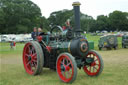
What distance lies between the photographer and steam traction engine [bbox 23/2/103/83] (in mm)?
4918

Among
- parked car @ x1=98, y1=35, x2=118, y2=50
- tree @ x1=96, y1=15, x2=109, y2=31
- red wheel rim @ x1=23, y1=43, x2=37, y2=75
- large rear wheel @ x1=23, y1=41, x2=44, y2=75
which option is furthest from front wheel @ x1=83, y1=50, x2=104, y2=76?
tree @ x1=96, y1=15, x2=109, y2=31

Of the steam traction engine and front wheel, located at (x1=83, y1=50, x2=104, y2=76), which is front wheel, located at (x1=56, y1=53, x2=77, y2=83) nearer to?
the steam traction engine

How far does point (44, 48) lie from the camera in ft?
19.8

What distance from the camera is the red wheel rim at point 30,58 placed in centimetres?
605

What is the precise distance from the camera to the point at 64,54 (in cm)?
477

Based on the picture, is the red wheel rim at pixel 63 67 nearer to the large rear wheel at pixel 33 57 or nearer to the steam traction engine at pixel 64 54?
the steam traction engine at pixel 64 54

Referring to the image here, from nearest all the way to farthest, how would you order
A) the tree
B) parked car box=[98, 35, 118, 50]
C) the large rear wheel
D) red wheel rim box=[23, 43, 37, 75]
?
1. the large rear wheel
2. red wheel rim box=[23, 43, 37, 75]
3. parked car box=[98, 35, 118, 50]
4. the tree

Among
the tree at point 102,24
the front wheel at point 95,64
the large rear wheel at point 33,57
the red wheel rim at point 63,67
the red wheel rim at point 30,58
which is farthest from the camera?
the tree at point 102,24

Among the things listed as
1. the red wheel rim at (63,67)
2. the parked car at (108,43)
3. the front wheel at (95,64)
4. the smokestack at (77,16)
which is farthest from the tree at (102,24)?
the red wheel rim at (63,67)

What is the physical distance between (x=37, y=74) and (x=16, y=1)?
50.9 m

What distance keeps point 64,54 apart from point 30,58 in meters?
1.85

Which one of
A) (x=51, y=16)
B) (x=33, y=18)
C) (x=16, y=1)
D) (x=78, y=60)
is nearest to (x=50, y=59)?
(x=78, y=60)

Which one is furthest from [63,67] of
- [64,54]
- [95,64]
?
[95,64]

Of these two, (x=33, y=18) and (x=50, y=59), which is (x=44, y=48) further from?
(x=33, y=18)
